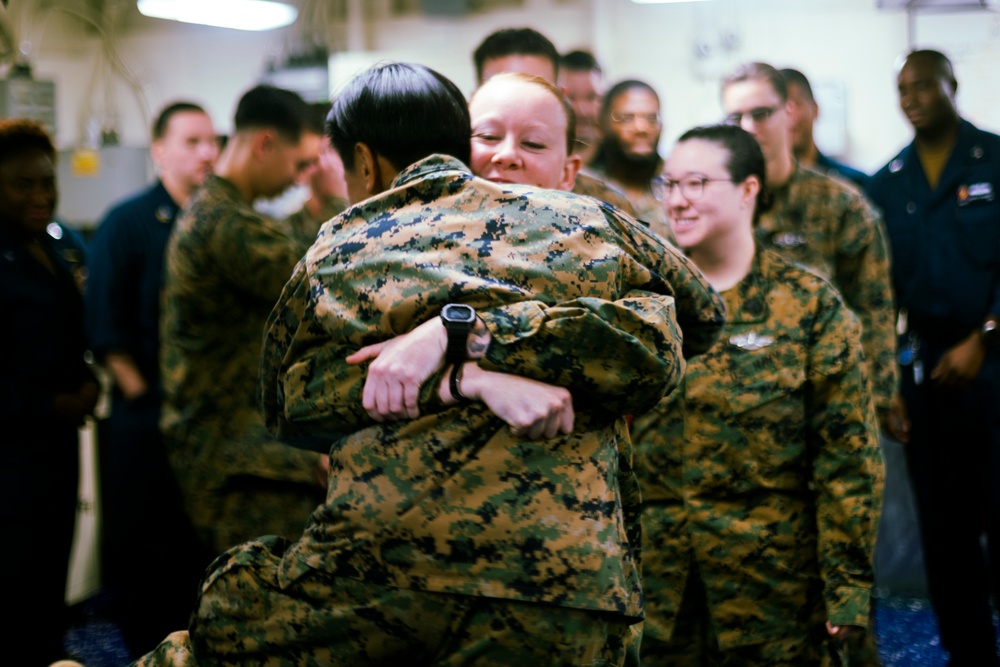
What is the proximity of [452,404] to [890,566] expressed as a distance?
327cm

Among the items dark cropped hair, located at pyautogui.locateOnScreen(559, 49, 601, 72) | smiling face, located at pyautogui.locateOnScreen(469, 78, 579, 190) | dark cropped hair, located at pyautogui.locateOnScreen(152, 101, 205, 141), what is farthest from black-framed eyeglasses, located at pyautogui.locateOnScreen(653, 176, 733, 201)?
dark cropped hair, located at pyautogui.locateOnScreen(152, 101, 205, 141)

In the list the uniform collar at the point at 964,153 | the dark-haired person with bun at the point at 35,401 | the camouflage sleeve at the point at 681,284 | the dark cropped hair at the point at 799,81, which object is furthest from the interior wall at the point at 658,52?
the camouflage sleeve at the point at 681,284

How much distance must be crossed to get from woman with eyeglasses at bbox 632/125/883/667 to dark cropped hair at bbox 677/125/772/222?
→ 32 cm

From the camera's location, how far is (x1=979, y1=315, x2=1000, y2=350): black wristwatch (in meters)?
3.11

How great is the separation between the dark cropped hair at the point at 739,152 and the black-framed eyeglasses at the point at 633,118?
1303mm

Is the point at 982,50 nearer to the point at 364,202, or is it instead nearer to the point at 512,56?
the point at 512,56

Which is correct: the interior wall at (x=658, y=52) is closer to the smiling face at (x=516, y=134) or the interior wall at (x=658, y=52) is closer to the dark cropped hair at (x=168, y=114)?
the dark cropped hair at (x=168, y=114)

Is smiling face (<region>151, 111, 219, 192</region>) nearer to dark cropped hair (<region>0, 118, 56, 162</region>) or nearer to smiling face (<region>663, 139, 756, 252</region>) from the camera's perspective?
dark cropped hair (<region>0, 118, 56, 162</region>)

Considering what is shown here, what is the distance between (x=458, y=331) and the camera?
117 centimetres

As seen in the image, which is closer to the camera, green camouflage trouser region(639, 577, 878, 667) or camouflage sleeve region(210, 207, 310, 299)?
green camouflage trouser region(639, 577, 878, 667)

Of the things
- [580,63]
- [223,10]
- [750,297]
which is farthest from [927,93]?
[223,10]

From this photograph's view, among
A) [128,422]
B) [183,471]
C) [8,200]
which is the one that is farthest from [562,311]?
[128,422]

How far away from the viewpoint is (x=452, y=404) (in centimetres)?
120

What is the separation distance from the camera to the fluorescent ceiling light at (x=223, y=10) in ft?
17.7
